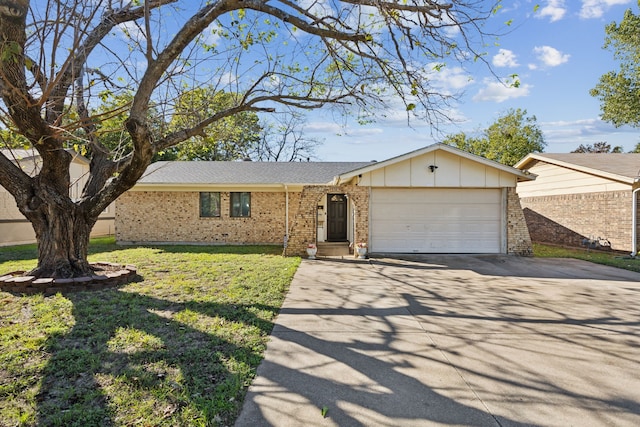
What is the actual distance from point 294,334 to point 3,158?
21.3 ft

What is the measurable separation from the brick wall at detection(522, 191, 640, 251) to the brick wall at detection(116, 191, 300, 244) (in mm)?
11172

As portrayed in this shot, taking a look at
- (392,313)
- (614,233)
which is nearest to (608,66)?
(614,233)

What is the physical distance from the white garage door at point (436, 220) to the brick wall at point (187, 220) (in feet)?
14.7

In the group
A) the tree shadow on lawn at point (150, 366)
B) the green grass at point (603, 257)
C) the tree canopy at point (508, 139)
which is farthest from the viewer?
the tree canopy at point (508, 139)

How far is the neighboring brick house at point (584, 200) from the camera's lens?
11789mm

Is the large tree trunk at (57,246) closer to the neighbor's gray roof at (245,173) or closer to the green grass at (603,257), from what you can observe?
the neighbor's gray roof at (245,173)

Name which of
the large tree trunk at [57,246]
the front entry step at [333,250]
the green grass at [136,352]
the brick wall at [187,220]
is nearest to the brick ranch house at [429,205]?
the front entry step at [333,250]

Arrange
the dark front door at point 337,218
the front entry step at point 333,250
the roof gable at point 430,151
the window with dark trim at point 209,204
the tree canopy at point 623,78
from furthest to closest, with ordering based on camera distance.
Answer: the dark front door at point 337,218 < the window with dark trim at point 209,204 < the tree canopy at point 623,78 < the front entry step at point 333,250 < the roof gable at point 430,151

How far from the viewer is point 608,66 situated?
1479 cm

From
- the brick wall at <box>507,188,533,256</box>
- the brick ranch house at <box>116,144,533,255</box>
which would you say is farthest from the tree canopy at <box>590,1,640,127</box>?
the brick wall at <box>507,188,533,256</box>

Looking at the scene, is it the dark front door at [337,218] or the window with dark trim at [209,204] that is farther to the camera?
the dark front door at [337,218]

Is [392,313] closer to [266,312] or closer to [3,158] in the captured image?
[266,312]

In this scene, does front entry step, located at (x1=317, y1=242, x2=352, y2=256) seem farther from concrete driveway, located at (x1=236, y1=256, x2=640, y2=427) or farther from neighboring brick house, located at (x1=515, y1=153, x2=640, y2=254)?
neighboring brick house, located at (x1=515, y1=153, x2=640, y2=254)

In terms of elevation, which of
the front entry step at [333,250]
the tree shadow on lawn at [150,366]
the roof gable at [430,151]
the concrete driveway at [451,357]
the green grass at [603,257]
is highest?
the roof gable at [430,151]
